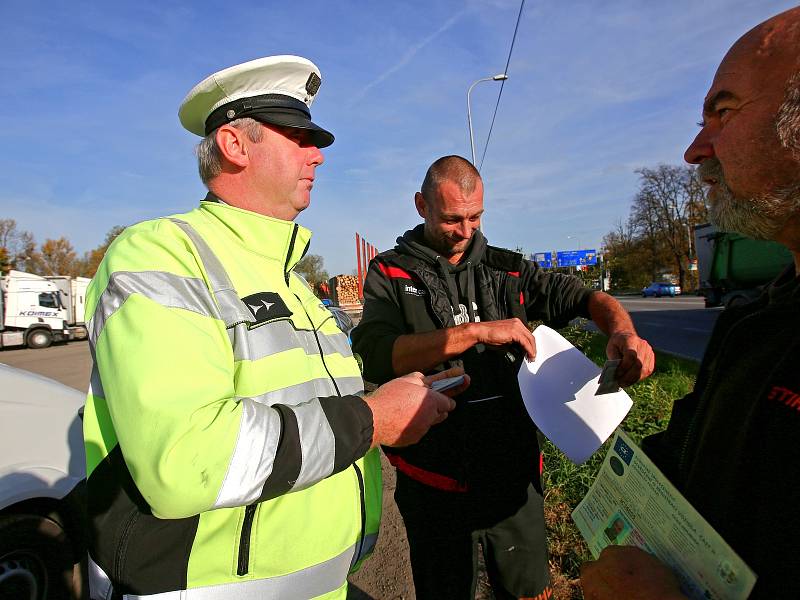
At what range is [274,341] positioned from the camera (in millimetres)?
1289

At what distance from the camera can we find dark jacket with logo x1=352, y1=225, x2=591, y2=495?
220cm

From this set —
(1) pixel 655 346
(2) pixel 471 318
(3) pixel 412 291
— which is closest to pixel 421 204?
(3) pixel 412 291

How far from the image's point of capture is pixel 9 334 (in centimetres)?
2292

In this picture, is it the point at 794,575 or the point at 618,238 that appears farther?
the point at 618,238

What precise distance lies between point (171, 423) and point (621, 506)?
104cm

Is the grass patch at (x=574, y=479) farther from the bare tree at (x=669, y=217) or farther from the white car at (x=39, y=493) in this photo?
the bare tree at (x=669, y=217)

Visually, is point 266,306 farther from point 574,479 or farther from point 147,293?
point 574,479

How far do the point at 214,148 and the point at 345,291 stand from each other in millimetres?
23953

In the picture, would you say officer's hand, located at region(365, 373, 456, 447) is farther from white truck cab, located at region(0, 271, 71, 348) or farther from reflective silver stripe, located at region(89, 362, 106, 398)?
white truck cab, located at region(0, 271, 71, 348)

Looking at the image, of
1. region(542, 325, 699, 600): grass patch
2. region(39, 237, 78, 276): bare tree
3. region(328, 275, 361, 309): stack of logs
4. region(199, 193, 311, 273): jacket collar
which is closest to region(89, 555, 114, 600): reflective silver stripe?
region(199, 193, 311, 273): jacket collar

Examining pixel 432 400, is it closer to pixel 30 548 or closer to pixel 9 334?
pixel 30 548

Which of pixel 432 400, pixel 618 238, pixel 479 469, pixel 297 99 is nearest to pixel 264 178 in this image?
pixel 297 99

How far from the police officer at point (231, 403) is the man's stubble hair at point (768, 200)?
3.05ft

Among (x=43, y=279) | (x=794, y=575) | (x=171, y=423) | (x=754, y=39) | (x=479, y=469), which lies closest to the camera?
(x=794, y=575)
